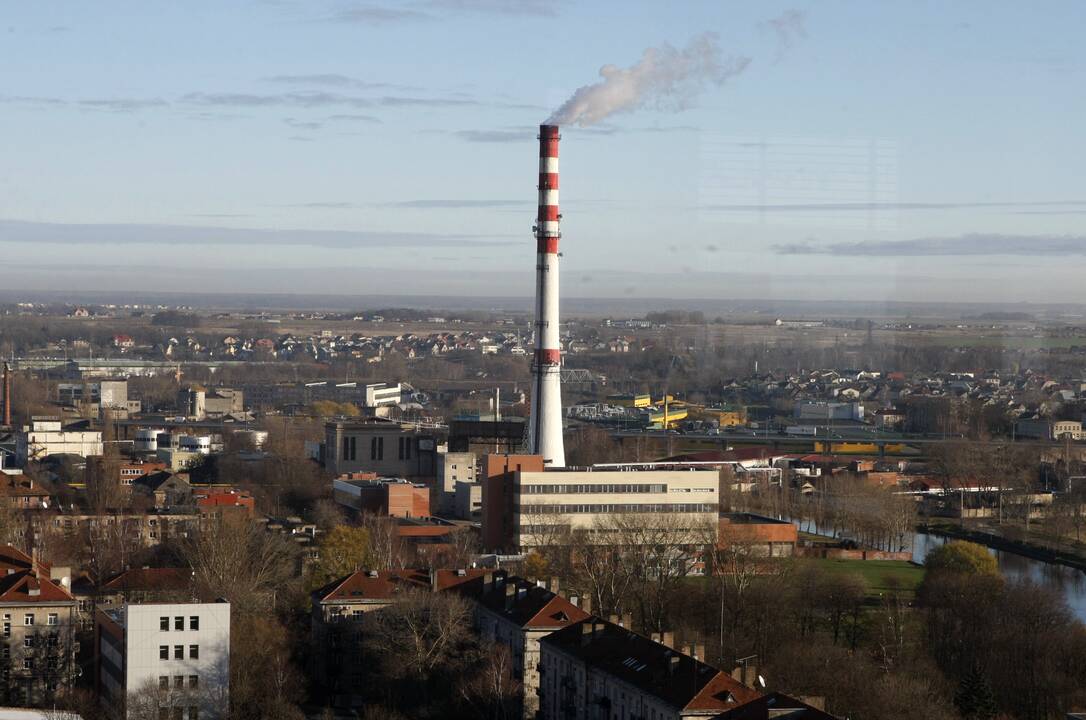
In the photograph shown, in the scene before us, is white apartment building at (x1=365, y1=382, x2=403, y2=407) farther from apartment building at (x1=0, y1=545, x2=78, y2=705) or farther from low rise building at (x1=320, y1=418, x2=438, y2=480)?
apartment building at (x1=0, y1=545, x2=78, y2=705)

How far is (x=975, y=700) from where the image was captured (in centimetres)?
1030

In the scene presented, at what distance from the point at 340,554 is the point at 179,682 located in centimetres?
545

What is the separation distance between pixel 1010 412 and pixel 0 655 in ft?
84.9

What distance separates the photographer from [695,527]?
17922 millimetres

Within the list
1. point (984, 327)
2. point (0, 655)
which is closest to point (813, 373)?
point (984, 327)

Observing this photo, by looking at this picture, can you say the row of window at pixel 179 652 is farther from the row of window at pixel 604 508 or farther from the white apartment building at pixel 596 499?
the row of window at pixel 604 508

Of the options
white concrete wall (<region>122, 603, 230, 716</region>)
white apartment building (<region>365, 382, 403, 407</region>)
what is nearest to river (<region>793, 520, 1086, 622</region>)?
white concrete wall (<region>122, 603, 230, 716</region>)

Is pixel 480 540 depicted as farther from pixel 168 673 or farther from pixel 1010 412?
pixel 1010 412

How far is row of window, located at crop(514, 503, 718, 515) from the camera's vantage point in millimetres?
17766

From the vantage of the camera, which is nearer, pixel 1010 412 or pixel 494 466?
pixel 494 466

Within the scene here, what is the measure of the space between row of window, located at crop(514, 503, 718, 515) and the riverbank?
11.3 ft

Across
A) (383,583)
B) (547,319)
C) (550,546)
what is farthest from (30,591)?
(547,319)

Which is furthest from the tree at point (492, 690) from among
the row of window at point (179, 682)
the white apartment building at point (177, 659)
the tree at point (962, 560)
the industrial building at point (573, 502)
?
the industrial building at point (573, 502)

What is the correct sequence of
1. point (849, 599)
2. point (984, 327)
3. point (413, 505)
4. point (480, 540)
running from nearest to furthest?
point (849, 599) → point (480, 540) → point (413, 505) → point (984, 327)
